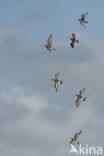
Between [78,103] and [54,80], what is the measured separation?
26.6 ft

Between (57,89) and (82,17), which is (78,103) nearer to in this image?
(57,89)

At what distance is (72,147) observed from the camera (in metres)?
132

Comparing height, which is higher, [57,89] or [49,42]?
[49,42]

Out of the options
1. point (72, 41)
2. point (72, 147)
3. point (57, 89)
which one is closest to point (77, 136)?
point (72, 147)

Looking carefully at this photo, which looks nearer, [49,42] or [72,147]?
[49,42]

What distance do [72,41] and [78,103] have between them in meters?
15.1

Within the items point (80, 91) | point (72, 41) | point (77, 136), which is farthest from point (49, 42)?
point (77, 136)

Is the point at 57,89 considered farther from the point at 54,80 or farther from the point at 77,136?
the point at 77,136

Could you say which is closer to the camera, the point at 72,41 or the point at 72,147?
the point at 72,41

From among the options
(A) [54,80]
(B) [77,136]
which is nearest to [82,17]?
(A) [54,80]

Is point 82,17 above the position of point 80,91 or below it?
above

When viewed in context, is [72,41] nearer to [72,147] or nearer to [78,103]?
[78,103]

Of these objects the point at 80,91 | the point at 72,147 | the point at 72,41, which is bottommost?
the point at 72,147

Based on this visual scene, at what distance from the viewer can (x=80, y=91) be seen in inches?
4909
